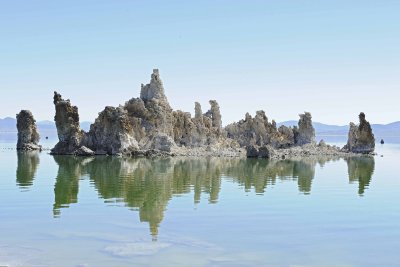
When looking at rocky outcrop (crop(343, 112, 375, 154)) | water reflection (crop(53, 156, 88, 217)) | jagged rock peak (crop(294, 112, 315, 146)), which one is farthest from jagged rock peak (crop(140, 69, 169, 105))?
rocky outcrop (crop(343, 112, 375, 154))

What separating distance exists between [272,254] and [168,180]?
26833mm

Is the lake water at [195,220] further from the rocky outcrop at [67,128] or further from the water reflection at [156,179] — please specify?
the rocky outcrop at [67,128]

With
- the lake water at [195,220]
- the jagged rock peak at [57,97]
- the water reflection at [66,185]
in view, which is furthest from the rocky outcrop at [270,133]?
the lake water at [195,220]

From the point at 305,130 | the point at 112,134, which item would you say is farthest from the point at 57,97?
the point at 305,130

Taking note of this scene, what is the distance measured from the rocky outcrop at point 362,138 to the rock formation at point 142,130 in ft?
66.3

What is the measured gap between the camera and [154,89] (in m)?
91.0

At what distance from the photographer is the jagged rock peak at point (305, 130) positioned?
102 meters

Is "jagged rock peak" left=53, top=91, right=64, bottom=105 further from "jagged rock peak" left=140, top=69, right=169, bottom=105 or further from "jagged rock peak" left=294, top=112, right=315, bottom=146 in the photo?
"jagged rock peak" left=294, top=112, right=315, bottom=146

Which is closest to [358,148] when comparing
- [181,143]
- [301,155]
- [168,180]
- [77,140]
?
[301,155]

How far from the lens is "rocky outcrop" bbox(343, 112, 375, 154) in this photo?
9862 cm

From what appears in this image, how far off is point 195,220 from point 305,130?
3007 inches

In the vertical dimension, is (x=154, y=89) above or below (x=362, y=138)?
above

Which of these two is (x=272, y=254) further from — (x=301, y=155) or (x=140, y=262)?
(x=301, y=155)

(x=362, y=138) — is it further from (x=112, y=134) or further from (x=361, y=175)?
(x=361, y=175)
